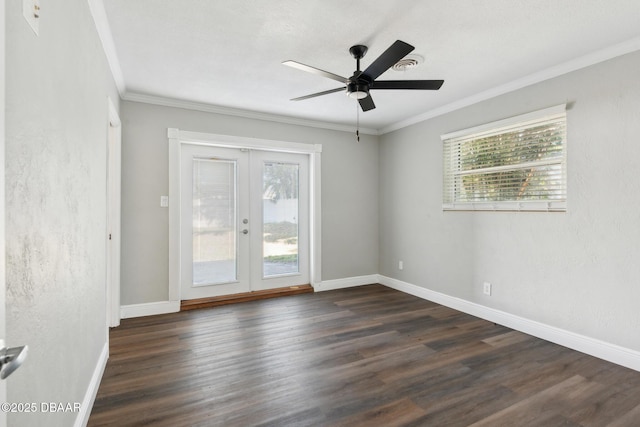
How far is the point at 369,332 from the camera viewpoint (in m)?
3.26

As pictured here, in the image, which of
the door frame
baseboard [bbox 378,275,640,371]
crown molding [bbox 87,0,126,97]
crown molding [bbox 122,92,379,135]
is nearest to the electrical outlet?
baseboard [bbox 378,275,640,371]

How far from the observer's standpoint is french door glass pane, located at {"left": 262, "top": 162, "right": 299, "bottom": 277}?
4625 millimetres

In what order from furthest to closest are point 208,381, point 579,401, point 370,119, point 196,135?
point 370,119 → point 196,135 → point 208,381 → point 579,401

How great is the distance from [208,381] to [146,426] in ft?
1.70

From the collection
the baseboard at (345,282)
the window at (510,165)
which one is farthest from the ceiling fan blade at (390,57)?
the baseboard at (345,282)

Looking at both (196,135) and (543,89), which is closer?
(543,89)

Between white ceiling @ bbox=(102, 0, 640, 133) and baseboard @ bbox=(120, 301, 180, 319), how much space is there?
7.78 feet

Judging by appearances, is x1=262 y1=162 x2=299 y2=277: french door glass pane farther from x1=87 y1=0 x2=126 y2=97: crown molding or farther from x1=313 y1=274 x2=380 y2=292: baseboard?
x1=87 y1=0 x2=126 y2=97: crown molding

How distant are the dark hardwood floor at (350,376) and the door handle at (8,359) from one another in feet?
4.75

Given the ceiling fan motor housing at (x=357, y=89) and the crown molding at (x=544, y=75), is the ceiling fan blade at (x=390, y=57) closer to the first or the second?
the ceiling fan motor housing at (x=357, y=89)

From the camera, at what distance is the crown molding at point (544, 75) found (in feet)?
8.37

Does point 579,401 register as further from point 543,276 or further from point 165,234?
point 165,234

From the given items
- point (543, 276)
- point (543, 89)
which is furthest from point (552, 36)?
point (543, 276)

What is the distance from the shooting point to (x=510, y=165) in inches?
133
